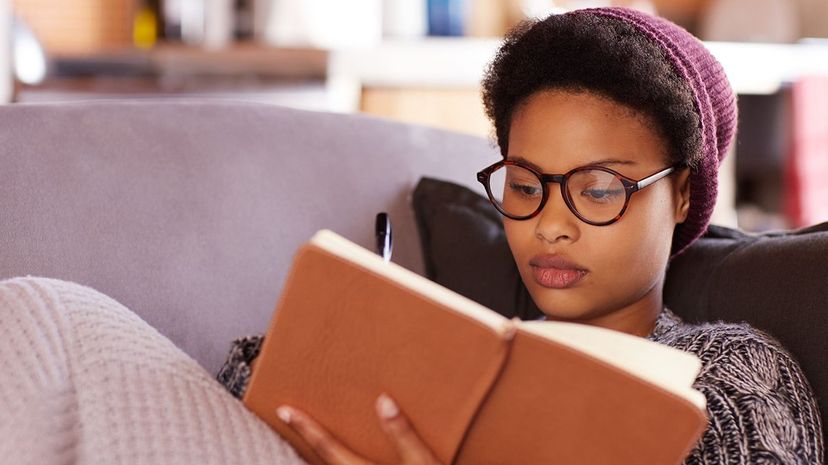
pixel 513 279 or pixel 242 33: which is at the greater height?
pixel 242 33

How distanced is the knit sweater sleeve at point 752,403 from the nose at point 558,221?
0.17m

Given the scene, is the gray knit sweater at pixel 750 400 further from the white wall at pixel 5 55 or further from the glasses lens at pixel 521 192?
the white wall at pixel 5 55

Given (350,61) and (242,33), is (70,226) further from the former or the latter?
(242,33)

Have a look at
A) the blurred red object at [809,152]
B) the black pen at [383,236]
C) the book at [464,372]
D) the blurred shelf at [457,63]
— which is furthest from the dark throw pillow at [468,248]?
the blurred red object at [809,152]

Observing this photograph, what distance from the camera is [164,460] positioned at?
782mm

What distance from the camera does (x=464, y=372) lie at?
2.32 ft

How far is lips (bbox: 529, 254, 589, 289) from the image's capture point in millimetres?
1029

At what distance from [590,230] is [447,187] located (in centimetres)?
35

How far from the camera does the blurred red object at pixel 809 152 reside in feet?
10.2

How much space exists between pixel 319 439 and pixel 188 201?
47cm

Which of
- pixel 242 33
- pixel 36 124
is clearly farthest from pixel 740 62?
pixel 36 124

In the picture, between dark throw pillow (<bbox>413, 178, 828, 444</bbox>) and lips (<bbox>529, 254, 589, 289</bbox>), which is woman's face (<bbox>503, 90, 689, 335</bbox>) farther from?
dark throw pillow (<bbox>413, 178, 828, 444</bbox>)

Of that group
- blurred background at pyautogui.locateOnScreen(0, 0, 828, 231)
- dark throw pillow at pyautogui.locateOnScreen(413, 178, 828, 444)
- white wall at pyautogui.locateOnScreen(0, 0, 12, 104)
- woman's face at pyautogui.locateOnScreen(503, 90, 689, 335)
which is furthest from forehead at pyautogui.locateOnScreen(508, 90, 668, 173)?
white wall at pyautogui.locateOnScreen(0, 0, 12, 104)

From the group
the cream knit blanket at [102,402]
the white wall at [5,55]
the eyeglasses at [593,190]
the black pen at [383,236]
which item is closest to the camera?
the cream knit blanket at [102,402]
